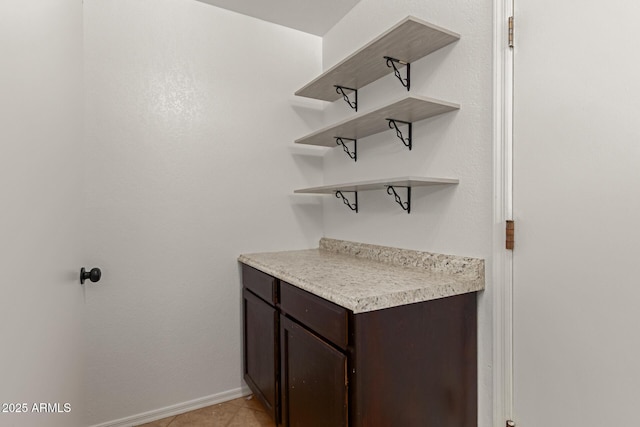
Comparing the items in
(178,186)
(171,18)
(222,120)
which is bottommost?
(178,186)

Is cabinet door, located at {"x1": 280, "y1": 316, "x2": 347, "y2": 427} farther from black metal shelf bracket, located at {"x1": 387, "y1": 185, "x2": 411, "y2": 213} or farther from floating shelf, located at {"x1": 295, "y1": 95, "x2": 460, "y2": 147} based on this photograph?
floating shelf, located at {"x1": 295, "y1": 95, "x2": 460, "y2": 147}

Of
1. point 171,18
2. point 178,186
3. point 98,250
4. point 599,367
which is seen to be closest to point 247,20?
point 171,18

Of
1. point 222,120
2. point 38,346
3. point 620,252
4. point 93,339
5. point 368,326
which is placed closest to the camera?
point 38,346

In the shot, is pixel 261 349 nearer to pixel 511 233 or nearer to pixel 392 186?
pixel 392 186

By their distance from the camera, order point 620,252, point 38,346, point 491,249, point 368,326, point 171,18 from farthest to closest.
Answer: point 171,18 < point 491,249 < point 368,326 < point 620,252 < point 38,346

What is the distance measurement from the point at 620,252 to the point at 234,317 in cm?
191

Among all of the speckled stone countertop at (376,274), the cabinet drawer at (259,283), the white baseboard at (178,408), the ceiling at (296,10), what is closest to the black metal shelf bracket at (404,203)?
the speckled stone countertop at (376,274)

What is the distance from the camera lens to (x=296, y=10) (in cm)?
209

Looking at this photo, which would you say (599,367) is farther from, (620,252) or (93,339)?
(93,339)

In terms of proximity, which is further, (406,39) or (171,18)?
(171,18)

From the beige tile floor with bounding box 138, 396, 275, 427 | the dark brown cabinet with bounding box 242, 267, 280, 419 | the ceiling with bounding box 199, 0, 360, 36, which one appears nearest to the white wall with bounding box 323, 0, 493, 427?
the ceiling with bounding box 199, 0, 360, 36

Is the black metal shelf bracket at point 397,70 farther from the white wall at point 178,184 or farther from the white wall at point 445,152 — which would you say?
the white wall at point 178,184

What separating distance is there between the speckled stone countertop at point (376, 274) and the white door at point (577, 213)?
218 mm

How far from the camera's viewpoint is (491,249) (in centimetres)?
125
